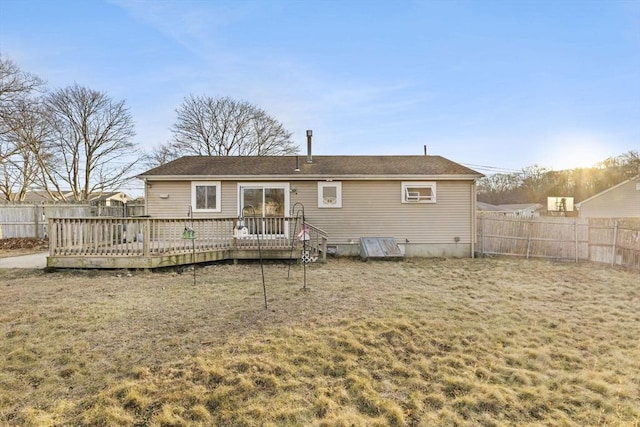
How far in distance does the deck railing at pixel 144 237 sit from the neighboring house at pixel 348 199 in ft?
5.27

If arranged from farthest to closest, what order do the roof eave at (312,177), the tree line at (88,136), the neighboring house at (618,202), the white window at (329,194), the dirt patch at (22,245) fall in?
1. the neighboring house at (618,202)
2. the tree line at (88,136)
3. the dirt patch at (22,245)
4. the white window at (329,194)
5. the roof eave at (312,177)

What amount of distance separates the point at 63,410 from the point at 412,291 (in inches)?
225

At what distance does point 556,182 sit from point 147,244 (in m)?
55.1

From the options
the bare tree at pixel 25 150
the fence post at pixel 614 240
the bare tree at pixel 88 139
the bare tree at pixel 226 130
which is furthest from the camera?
the bare tree at pixel 226 130

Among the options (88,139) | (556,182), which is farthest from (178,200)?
(556,182)

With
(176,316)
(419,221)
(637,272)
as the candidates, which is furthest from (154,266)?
(637,272)

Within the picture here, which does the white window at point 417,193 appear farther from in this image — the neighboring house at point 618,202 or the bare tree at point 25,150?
the neighboring house at point 618,202

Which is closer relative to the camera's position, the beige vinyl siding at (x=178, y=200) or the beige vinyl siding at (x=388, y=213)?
the beige vinyl siding at (x=178, y=200)

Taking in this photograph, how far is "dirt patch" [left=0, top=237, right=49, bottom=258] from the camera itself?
1301 cm

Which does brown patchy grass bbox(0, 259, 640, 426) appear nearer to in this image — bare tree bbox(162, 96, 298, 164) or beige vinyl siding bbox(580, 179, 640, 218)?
bare tree bbox(162, 96, 298, 164)

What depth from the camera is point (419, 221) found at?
38.0 ft

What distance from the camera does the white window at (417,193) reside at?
11.5 meters

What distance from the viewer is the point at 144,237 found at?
8.30m

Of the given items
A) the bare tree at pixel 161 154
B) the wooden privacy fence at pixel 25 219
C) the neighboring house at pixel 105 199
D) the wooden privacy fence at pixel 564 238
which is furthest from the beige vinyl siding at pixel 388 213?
the bare tree at pixel 161 154
